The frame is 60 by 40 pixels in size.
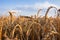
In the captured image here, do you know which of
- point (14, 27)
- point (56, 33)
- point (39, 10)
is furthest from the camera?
point (39, 10)

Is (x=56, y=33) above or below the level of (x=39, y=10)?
below

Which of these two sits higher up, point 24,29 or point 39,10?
point 39,10

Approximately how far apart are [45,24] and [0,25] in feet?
2.11

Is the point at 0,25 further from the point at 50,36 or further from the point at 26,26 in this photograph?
the point at 50,36

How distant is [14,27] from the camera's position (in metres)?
2.62

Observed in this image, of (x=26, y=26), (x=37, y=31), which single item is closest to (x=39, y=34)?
(x=37, y=31)

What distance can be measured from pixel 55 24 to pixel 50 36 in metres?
0.39

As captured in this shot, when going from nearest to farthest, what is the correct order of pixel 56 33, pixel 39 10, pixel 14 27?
pixel 56 33
pixel 14 27
pixel 39 10

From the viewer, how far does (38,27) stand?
8.87 ft

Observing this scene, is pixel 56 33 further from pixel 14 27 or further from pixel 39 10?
pixel 39 10

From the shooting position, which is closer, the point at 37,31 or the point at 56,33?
the point at 56,33

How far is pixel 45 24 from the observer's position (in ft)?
9.13

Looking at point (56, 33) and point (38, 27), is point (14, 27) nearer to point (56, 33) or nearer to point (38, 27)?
point (38, 27)

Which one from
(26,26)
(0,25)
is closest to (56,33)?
(26,26)
